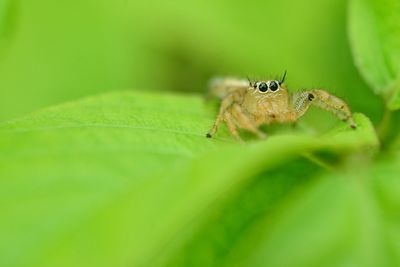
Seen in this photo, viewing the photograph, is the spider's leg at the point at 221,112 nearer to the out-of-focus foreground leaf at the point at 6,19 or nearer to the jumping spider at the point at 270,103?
the jumping spider at the point at 270,103

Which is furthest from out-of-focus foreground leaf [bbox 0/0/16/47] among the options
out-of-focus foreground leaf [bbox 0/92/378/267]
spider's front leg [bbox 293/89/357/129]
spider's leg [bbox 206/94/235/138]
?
spider's front leg [bbox 293/89/357/129]

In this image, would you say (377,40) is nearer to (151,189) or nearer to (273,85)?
(273,85)

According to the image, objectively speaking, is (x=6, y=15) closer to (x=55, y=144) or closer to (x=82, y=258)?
(x=55, y=144)

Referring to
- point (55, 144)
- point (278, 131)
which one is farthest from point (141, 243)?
point (278, 131)

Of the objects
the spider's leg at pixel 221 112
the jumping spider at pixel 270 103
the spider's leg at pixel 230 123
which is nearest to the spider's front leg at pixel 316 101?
the jumping spider at pixel 270 103

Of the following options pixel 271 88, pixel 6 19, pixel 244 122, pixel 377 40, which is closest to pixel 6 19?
pixel 6 19
